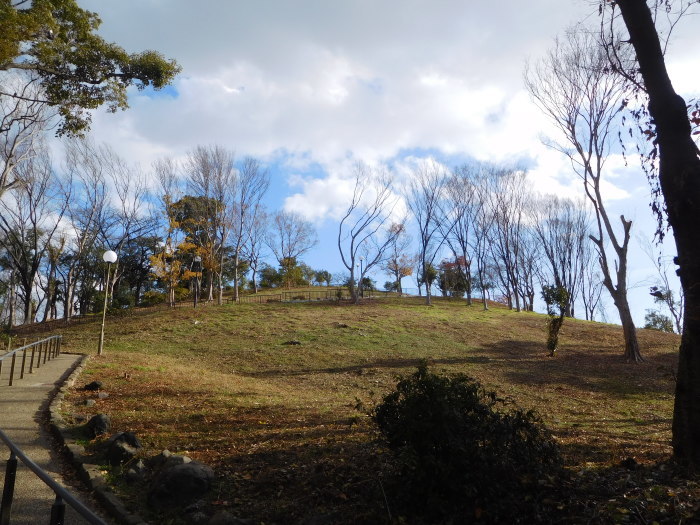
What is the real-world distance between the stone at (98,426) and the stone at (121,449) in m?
0.77

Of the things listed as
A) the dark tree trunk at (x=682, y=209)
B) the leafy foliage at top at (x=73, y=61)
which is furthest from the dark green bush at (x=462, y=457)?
the leafy foliage at top at (x=73, y=61)

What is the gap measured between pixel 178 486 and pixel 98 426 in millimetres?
2448

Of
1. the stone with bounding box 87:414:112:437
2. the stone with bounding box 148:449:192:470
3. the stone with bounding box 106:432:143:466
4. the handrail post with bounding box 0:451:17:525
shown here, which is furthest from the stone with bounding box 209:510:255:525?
the stone with bounding box 87:414:112:437

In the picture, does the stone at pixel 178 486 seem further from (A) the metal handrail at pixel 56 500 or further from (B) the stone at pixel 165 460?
(A) the metal handrail at pixel 56 500

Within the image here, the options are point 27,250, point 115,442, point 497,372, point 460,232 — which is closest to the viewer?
point 115,442

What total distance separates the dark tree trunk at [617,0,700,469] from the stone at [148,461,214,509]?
446cm

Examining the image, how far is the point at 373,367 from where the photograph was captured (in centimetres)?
1407

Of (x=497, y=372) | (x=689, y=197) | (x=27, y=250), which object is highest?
(x=27, y=250)

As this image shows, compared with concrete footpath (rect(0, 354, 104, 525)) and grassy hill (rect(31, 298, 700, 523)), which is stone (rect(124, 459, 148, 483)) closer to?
grassy hill (rect(31, 298, 700, 523))

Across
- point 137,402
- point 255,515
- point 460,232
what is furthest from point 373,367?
point 460,232

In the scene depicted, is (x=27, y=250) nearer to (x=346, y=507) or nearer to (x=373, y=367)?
(x=373, y=367)

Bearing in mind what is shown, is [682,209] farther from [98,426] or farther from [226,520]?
[98,426]

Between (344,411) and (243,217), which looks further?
(243,217)

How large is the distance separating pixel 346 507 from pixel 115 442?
2.96 metres
